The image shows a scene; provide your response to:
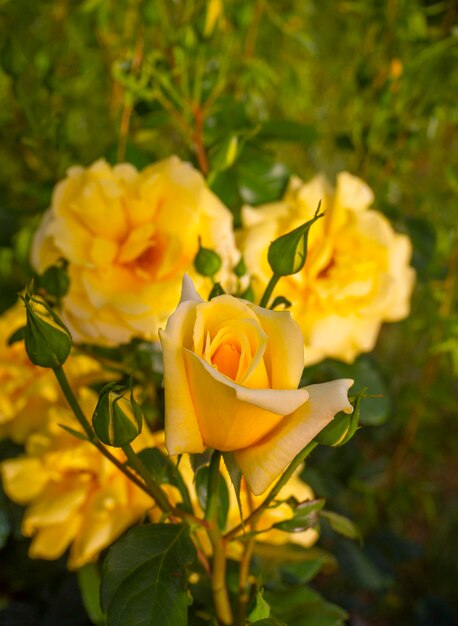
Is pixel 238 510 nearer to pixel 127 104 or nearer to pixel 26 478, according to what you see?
pixel 26 478

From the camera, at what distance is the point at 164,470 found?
1.18ft

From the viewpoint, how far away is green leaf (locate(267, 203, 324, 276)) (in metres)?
0.31

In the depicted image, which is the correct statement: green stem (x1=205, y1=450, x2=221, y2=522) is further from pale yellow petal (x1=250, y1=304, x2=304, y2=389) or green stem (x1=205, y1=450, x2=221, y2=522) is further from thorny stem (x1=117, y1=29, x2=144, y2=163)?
thorny stem (x1=117, y1=29, x2=144, y2=163)

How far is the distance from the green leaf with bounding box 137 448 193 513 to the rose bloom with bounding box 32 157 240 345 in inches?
4.1

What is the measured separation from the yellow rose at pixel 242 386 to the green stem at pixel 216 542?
0.09 ft

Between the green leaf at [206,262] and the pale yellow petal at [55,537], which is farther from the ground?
the green leaf at [206,262]

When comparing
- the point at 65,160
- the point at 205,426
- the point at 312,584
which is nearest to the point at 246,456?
the point at 205,426

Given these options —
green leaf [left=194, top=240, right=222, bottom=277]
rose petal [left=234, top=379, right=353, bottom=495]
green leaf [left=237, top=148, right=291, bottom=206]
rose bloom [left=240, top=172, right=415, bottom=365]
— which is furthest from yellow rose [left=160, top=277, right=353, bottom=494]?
green leaf [left=237, top=148, right=291, bottom=206]

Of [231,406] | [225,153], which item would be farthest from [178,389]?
[225,153]

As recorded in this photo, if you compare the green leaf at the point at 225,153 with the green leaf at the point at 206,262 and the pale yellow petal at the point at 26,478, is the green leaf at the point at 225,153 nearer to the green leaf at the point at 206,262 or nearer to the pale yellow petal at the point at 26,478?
the green leaf at the point at 206,262

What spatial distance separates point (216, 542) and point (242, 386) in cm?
12

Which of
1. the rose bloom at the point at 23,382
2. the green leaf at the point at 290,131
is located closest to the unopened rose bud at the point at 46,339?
the rose bloom at the point at 23,382

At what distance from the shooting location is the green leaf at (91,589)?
1.78 feet

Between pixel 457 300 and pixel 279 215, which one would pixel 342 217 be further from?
pixel 457 300
